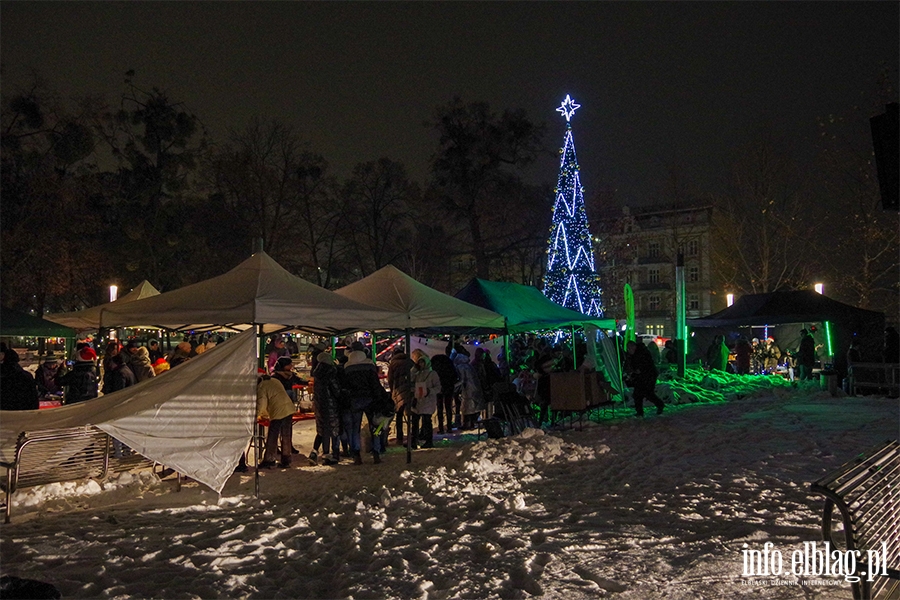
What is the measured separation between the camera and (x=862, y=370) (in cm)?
1753

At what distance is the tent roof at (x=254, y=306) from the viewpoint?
8.05 meters

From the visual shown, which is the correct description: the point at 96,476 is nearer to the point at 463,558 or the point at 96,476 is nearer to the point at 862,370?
the point at 463,558

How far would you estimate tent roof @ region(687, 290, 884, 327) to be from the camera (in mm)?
22469

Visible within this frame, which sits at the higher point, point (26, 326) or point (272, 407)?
point (26, 326)

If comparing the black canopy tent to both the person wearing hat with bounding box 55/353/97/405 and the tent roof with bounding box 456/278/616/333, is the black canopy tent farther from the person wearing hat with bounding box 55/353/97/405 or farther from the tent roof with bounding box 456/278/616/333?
the person wearing hat with bounding box 55/353/97/405

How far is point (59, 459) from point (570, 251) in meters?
20.5

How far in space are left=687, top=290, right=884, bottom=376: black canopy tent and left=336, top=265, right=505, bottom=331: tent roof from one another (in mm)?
14705

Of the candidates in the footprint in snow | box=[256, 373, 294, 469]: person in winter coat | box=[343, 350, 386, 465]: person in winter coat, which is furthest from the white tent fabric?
the footprint in snow

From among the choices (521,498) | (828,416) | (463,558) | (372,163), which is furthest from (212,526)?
(372,163)

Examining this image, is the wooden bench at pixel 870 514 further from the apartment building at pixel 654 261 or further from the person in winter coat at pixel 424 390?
the apartment building at pixel 654 261

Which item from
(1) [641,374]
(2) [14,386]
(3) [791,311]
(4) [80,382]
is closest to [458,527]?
(4) [80,382]

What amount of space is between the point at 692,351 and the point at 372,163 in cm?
2034

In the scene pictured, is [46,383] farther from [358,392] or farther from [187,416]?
[187,416]

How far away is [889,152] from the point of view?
13.3 feet
